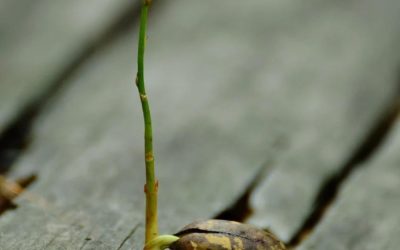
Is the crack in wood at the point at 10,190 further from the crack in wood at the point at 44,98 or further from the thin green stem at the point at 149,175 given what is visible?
the thin green stem at the point at 149,175

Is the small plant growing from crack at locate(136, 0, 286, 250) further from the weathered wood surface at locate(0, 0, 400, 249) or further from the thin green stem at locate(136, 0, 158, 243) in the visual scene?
the weathered wood surface at locate(0, 0, 400, 249)

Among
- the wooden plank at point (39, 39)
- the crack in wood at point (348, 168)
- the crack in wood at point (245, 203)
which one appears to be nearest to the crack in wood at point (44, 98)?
the wooden plank at point (39, 39)

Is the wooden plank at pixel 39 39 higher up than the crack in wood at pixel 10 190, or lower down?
higher up

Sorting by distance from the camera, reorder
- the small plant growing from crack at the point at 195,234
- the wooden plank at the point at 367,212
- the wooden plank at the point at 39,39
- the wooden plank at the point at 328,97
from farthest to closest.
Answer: the wooden plank at the point at 39,39 → the wooden plank at the point at 328,97 → the wooden plank at the point at 367,212 → the small plant growing from crack at the point at 195,234

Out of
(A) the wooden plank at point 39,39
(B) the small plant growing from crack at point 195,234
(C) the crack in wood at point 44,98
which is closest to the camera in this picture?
(B) the small plant growing from crack at point 195,234

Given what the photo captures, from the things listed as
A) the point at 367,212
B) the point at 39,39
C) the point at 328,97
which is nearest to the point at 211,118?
the point at 328,97

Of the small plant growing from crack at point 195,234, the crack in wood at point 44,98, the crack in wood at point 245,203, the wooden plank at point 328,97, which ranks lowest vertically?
the wooden plank at point 328,97
